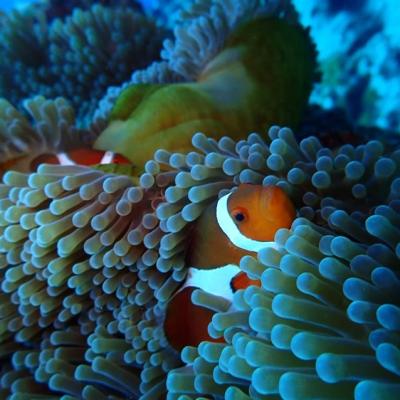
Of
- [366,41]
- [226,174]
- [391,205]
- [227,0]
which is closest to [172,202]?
[226,174]

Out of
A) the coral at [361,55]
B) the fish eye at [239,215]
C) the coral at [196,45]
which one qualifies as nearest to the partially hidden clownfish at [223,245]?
the fish eye at [239,215]

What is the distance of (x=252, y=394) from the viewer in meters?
0.70

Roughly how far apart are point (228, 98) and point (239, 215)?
0.64 meters

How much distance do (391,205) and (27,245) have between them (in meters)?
0.70

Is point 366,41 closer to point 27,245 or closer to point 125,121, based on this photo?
point 125,121

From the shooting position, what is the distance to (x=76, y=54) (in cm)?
190

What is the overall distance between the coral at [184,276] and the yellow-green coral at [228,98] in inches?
8.9

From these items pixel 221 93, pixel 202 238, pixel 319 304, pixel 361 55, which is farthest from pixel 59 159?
pixel 361 55

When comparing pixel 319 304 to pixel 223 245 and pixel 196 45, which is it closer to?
pixel 223 245

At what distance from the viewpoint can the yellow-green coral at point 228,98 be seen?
130cm

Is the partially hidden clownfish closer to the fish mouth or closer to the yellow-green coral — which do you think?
the fish mouth

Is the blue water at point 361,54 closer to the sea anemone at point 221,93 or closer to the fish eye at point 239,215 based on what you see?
the sea anemone at point 221,93

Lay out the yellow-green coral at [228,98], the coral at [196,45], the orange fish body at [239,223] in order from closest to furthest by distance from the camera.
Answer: the orange fish body at [239,223] < the yellow-green coral at [228,98] < the coral at [196,45]

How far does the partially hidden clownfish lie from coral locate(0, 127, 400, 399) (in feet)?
0.09
